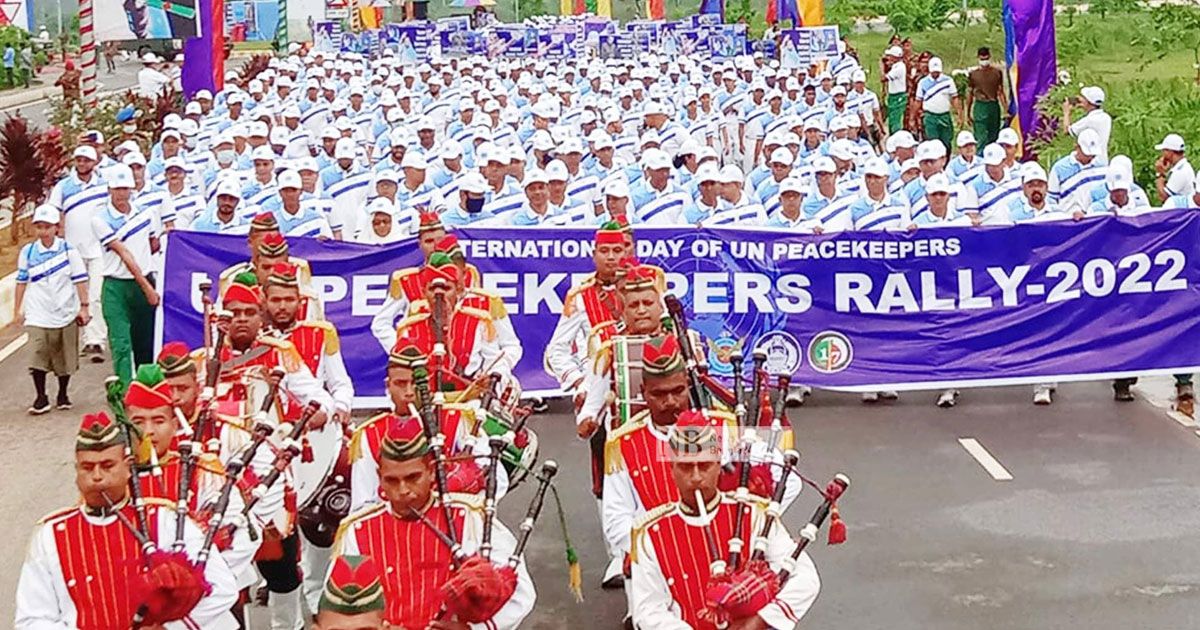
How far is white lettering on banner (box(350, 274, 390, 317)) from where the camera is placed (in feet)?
41.3

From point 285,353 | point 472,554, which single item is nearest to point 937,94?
point 285,353

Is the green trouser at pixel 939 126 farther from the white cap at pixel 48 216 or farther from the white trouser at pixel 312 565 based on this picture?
the white trouser at pixel 312 565

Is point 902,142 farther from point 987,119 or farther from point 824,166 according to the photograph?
point 987,119

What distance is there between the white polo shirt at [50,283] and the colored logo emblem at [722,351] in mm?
5005

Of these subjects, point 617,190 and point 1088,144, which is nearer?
point 617,190

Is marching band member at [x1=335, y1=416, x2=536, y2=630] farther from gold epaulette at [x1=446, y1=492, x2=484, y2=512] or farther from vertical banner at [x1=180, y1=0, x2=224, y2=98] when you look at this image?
vertical banner at [x1=180, y1=0, x2=224, y2=98]

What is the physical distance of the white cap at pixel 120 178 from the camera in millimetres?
13102

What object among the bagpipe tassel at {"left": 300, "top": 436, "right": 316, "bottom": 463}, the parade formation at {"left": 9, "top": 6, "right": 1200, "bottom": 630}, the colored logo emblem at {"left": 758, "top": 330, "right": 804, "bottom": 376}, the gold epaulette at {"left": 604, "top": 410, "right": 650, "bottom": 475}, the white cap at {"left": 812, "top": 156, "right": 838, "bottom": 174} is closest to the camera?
the parade formation at {"left": 9, "top": 6, "right": 1200, "bottom": 630}

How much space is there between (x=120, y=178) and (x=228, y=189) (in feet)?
2.70

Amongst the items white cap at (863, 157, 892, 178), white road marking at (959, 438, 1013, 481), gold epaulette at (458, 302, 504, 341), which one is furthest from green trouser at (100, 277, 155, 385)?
white road marking at (959, 438, 1013, 481)

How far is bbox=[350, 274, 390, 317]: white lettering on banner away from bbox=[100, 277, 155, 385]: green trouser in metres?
1.54

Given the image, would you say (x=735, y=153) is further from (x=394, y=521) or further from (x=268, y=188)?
(x=394, y=521)

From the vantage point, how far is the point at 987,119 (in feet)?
79.1

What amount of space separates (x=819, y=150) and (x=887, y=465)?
7.62 meters
